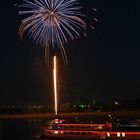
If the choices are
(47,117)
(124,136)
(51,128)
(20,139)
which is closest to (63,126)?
(51,128)

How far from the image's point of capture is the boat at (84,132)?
4353 centimetres

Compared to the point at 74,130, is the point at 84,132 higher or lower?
lower

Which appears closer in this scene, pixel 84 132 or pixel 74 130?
pixel 84 132

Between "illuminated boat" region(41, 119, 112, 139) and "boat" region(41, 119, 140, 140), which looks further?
"illuminated boat" region(41, 119, 112, 139)

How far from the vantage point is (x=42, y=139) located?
4972 centimetres

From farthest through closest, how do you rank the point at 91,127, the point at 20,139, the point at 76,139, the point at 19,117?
the point at 19,117 → the point at 20,139 → the point at 91,127 → the point at 76,139

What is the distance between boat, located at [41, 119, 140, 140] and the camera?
4353cm

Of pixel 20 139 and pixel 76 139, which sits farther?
pixel 20 139

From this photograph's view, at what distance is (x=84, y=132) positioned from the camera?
47031 mm

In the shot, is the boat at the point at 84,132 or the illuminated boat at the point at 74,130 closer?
the boat at the point at 84,132

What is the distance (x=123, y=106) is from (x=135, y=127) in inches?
2539

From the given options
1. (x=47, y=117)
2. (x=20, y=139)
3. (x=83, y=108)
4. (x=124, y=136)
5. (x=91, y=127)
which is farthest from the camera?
(x=83, y=108)

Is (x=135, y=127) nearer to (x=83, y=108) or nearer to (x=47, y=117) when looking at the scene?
(x=47, y=117)

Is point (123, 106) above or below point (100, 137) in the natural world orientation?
above
